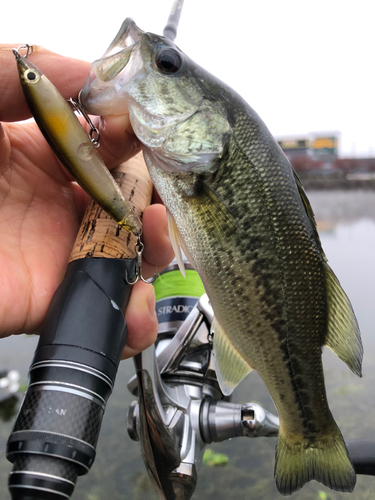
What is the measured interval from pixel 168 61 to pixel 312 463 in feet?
3.60

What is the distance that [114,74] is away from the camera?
0.84 m

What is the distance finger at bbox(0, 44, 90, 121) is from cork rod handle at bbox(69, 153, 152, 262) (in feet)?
0.93

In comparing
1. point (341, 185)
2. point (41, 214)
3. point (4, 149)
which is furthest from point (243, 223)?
point (341, 185)

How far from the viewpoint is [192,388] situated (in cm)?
136

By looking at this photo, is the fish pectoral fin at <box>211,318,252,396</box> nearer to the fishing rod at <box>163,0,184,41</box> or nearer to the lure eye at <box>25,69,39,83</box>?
the lure eye at <box>25,69,39,83</box>

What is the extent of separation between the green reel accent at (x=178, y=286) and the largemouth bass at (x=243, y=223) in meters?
0.75

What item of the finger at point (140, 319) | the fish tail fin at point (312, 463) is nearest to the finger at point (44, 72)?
the finger at point (140, 319)

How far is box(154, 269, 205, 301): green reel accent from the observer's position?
5.63ft

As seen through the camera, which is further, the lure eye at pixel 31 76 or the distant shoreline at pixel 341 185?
the distant shoreline at pixel 341 185

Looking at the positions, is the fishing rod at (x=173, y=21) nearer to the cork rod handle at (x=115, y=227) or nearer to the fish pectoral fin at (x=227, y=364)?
the cork rod handle at (x=115, y=227)

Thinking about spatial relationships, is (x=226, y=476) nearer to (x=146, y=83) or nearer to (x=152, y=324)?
(x=152, y=324)

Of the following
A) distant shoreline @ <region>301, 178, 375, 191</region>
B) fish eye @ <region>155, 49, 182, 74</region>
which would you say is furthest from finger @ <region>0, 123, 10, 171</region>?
distant shoreline @ <region>301, 178, 375, 191</region>

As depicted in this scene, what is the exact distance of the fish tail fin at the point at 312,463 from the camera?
36.9 inches

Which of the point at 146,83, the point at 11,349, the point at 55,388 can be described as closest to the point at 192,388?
the point at 55,388
